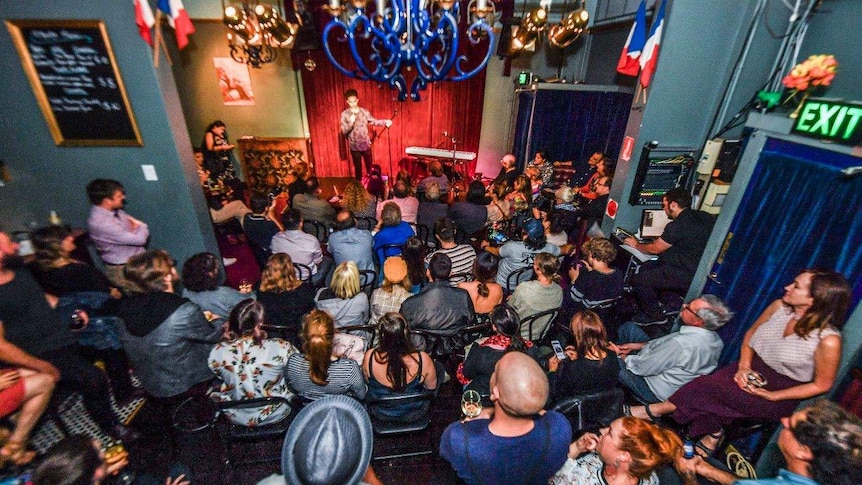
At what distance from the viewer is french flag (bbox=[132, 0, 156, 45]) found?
315 centimetres

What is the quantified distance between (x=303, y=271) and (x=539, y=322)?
7.63 feet

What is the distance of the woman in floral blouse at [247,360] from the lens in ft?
6.98

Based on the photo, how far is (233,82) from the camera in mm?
6984

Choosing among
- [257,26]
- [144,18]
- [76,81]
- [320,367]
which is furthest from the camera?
[257,26]

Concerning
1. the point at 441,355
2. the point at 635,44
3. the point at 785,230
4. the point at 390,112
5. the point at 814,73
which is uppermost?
the point at 635,44

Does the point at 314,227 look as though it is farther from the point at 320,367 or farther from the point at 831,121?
the point at 831,121

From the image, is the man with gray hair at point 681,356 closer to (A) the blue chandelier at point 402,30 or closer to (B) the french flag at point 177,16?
(A) the blue chandelier at point 402,30

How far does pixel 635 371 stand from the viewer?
2705 mm

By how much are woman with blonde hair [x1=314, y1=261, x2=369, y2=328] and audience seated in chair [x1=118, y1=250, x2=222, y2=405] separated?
748 mm

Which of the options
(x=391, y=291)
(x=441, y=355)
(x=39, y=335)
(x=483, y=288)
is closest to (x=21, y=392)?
(x=39, y=335)

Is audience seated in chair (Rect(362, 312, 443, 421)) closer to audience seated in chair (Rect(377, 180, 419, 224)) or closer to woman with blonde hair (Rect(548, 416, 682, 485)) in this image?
woman with blonde hair (Rect(548, 416, 682, 485))

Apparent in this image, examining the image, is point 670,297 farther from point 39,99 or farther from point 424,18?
point 39,99

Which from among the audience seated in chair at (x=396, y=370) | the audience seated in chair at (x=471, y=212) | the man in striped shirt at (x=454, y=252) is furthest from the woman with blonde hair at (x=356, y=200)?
the audience seated in chair at (x=396, y=370)

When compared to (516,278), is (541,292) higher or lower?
higher
